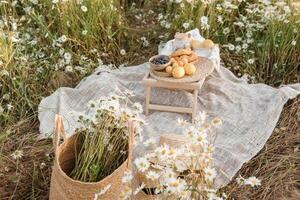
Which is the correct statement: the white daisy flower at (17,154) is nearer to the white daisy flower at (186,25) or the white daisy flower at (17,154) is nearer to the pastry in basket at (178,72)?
the pastry in basket at (178,72)

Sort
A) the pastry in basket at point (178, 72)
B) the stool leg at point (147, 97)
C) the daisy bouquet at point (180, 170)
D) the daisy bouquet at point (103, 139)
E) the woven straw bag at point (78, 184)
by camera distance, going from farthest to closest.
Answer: the stool leg at point (147, 97)
the pastry in basket at point (178, 72)
the daisy bouquet at point (103, 139)
the woven straw bag at point (78, 184)
the daisy bouquet at point (180, 170)

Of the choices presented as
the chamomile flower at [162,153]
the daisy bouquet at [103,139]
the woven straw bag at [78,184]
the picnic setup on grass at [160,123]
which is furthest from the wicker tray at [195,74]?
the chamomile flower at [162,153]

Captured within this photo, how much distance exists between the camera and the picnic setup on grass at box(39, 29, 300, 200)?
2598mm

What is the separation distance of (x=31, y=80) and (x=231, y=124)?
1.49 m

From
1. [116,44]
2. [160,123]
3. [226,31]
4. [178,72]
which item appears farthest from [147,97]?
[226,31]

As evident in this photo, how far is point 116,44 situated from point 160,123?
3.56ft

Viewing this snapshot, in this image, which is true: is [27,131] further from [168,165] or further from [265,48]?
[265,48]

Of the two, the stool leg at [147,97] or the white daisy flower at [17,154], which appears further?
the stool leg at [147,97]

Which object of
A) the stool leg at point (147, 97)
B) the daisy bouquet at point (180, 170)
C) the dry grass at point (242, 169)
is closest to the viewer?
the daisy bouquet at point (180, 170)

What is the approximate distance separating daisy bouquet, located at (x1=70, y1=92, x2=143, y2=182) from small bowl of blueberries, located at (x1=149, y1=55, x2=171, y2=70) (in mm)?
763

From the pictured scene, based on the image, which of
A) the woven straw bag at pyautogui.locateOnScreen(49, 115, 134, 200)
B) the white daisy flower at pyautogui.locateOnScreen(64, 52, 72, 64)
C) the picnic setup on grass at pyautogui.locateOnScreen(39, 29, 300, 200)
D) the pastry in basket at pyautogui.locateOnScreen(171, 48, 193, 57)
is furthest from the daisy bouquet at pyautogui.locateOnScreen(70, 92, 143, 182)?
the white daisy flower at pyautogui.locateOnScreen(64, 52, 72, 64)

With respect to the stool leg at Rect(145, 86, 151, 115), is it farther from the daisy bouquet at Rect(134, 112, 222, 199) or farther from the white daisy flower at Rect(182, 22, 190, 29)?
the daisy bouquet at Rect(134, 112, 222, 199)

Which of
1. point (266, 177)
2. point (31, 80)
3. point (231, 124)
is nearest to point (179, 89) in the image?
point (231, 124)

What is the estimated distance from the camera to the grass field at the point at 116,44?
3689mm
